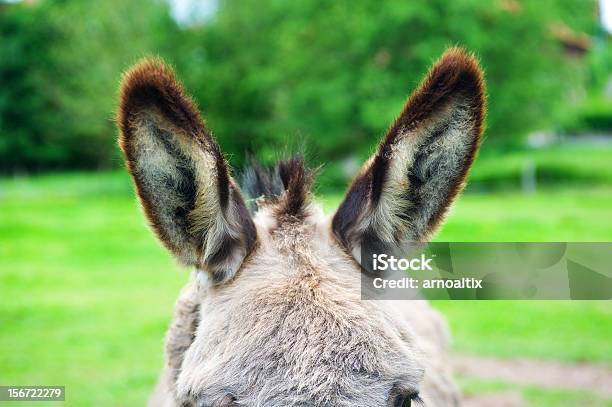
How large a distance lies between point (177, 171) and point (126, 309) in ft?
31.7

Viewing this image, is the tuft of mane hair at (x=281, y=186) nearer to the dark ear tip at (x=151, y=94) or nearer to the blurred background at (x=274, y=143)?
the blurred background at (x=274, y=143)

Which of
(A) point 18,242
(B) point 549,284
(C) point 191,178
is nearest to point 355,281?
(C) point 191,178

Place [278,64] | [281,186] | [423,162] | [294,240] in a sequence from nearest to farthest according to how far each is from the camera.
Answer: [423,162]
[294,240]
[281,186]
[278,64]

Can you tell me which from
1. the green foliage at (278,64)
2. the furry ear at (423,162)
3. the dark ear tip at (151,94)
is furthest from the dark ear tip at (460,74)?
the green foliage at (278,64)

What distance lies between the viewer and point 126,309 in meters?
11.5

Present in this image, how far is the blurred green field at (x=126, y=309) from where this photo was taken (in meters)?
8.11

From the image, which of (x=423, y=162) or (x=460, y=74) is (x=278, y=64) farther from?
(x=460, y=74)

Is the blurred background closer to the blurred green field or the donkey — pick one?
the blurred green field

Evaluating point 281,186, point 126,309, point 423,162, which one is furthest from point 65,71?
point 423,162

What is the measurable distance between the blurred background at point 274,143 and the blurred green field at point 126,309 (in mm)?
52

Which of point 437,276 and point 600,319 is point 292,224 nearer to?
point 437,276

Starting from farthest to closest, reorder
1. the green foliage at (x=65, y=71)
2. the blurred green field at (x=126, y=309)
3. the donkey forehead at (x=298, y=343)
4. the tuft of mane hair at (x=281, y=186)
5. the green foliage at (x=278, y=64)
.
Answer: the green foliage at (x=65, y=71) < the green foliage at (x=278, y=64) < the blurred green field at (x=126, y=309) < the tuft of mane hair at (x=281, y=186) < the donkey forehead at (x=298, y=343)

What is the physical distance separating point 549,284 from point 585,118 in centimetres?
4510

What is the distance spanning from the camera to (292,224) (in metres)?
2.86
